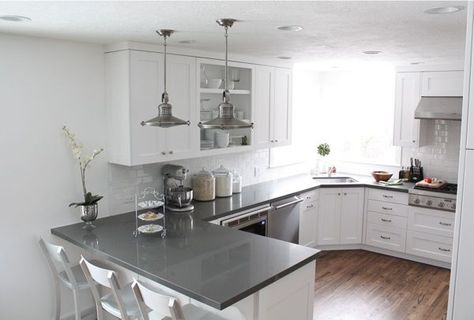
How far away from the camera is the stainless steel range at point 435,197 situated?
4861mm

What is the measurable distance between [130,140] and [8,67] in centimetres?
103

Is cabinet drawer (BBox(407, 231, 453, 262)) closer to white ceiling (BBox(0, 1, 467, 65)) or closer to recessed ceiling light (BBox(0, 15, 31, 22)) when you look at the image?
white ceiling (BBox(0, 1, 467, 65))

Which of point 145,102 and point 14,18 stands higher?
point 14,18

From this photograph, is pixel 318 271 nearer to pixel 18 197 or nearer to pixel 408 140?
pixel 408 140

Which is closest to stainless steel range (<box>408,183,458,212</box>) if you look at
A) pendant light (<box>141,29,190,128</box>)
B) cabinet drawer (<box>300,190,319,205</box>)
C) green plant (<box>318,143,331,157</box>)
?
cabinet drawer (<box>300,190,319,205</box>)

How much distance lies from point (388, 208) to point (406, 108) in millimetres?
1298

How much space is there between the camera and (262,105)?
4.86 m

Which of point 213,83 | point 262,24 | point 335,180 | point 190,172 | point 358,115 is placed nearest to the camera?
point 262,24

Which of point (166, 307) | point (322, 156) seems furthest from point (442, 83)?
point (166, 307)

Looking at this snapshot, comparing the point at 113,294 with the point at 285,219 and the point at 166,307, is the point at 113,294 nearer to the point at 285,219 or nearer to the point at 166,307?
the point at 166,307

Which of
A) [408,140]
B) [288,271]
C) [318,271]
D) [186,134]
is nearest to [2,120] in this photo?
[186,134]

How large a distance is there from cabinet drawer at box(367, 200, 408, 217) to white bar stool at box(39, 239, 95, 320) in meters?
3.68

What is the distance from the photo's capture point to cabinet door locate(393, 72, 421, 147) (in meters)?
5.36

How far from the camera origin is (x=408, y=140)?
5469mm
